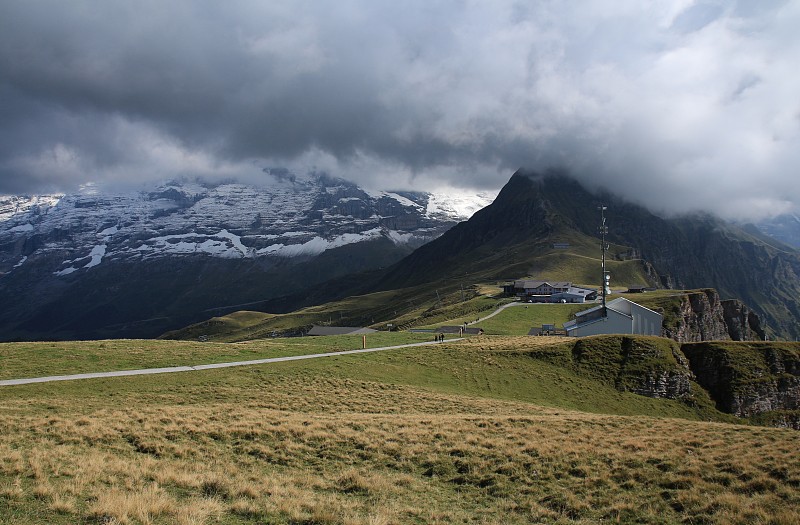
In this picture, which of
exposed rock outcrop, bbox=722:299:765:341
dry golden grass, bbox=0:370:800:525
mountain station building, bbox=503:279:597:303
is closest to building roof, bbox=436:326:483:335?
dry golden grass, bbox=0:370:800:525

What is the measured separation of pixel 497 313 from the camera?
341 ft

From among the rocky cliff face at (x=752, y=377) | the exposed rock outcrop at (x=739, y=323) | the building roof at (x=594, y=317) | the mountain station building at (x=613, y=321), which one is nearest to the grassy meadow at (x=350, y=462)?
the rocky cliff face at (x=752, y=377)

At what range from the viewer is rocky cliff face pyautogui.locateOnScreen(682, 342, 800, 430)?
4931 centimetres

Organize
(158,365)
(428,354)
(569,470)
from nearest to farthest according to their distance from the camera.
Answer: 1. (569,470)
2. (158,365)
3. (428,354)

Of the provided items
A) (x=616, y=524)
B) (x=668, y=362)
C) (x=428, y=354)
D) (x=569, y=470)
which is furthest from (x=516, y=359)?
(x=616, y=524)

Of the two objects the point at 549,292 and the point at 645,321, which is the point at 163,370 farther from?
the point at 549,292


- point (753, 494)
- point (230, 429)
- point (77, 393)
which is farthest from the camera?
point (77, 393)

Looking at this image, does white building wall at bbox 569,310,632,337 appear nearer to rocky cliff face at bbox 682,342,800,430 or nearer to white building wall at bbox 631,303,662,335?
white building wall at bbox 631,303,662,335

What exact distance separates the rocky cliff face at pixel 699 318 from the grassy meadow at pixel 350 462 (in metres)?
94.8

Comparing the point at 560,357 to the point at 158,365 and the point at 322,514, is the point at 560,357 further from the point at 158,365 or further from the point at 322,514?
the point at 322,514

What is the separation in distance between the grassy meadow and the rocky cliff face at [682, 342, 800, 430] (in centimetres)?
2963

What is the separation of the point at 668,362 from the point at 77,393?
2041 inches

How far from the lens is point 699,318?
13838 centimetres

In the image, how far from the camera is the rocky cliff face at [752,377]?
49312mm
